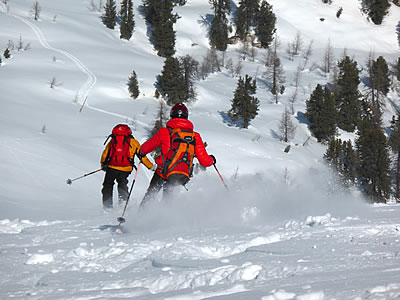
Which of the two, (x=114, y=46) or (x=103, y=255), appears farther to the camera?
(x=114, y=46)

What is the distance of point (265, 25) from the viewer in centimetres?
6694

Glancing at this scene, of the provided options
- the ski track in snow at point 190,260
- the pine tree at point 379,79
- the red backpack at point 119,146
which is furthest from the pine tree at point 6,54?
the pine tree at point 379,79

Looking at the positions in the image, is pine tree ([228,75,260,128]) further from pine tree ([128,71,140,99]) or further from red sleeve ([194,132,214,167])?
red sleeve ([194,132,214,167])

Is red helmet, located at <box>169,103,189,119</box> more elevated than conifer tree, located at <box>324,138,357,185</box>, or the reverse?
red helmet, located at <box>169,103,189,119</box>

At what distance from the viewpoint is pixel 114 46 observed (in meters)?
51.8

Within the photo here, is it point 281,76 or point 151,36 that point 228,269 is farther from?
point 151,36

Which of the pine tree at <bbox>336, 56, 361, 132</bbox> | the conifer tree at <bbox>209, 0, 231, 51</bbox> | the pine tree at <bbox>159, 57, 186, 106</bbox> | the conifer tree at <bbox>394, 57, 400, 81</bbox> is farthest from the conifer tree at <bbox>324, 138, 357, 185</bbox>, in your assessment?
the conifer tree at <bbox>209, 0, 231, 51</bbox>

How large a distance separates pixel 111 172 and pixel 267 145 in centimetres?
2878

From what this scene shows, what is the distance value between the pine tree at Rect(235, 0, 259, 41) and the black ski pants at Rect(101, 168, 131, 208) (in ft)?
206

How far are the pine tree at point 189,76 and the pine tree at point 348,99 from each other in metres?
18.8

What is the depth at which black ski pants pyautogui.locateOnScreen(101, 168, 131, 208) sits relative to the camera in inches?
296

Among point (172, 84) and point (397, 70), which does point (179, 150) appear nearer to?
point (172, 84)

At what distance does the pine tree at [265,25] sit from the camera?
66.7 metres

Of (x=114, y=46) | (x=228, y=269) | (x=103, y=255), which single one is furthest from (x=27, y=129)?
(x=114, y=46)
